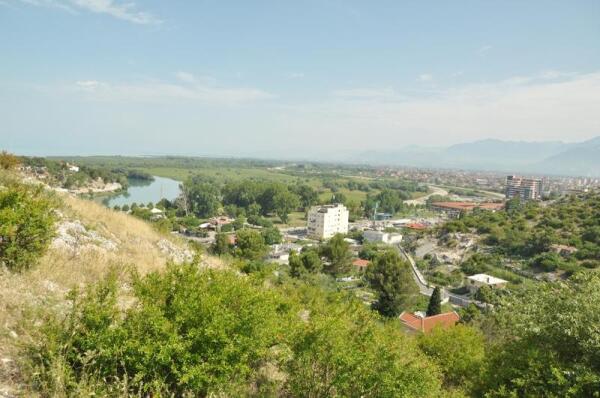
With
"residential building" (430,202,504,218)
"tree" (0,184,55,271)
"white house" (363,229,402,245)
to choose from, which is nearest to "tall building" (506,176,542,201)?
"residential building" (430,202,504,218)

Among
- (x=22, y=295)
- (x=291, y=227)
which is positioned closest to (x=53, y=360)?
(x=22, y=295)

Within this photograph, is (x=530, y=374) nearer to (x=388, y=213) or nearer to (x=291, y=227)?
(x=291, y=227)

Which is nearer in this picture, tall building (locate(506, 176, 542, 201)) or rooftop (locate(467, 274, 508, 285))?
rooftop (locate(467, 274, 508, 285))

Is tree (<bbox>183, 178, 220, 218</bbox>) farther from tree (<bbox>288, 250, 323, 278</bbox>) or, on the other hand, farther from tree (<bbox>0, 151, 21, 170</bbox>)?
tree (<bbox>0, 151, 21, 170</bbox>)

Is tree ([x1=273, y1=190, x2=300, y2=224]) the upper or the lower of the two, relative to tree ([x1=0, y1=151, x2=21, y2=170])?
lower

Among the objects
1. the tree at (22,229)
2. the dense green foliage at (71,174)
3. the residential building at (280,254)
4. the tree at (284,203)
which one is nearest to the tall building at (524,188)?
the tree at (284,203)

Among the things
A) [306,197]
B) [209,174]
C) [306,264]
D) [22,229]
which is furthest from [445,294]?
[209,174]
